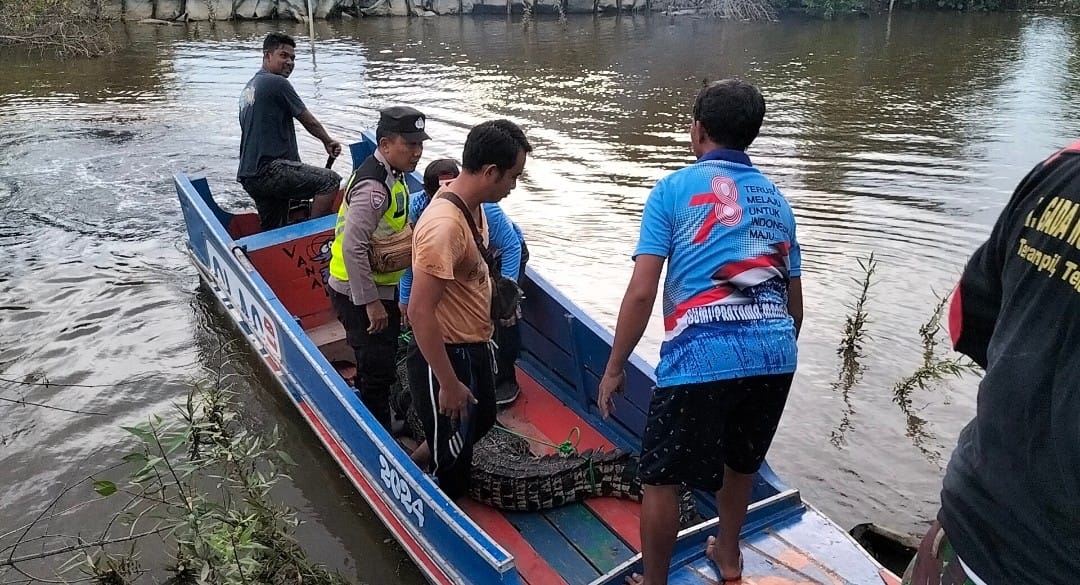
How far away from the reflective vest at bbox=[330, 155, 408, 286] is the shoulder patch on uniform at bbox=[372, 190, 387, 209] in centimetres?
6

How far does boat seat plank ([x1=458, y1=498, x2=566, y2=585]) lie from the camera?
3.47 m

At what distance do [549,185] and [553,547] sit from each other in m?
6.67

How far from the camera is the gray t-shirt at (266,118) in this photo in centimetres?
551

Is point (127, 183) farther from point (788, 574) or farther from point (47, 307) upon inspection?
point (788, 574)

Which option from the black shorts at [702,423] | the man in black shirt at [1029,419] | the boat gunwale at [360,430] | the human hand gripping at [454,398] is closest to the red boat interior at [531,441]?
the boat gunwale at [360,430]

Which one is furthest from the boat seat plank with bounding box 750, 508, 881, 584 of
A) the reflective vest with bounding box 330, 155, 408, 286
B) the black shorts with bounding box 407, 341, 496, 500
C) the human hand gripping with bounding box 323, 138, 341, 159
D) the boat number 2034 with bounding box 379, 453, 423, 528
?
the human hand gripping with bounding box 323, 138, 341, 159

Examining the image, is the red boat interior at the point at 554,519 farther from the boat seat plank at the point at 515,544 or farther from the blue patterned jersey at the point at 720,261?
the blue patterned jersey at the point at 720,261

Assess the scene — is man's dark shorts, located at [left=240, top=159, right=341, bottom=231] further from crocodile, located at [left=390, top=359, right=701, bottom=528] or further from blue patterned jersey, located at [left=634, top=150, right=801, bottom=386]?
blue patterned jersey, located at [left=634, top=150, right=801, bottom=386]

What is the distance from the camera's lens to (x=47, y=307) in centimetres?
647

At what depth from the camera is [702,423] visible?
2471 millimetres

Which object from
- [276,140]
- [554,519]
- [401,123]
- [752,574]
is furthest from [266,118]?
[752,574]

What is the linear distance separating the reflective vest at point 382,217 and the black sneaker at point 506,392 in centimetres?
105

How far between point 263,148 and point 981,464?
5.26 metres

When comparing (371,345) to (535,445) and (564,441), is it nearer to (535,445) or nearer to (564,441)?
(535,445)
